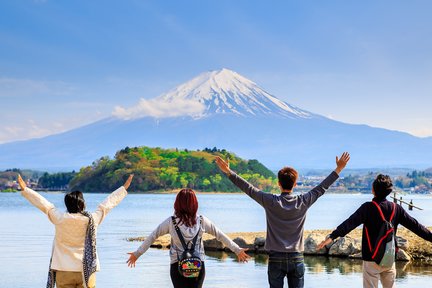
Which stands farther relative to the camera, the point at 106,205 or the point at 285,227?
the point at 106,205

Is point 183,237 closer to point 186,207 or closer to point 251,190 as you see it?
point 186,207

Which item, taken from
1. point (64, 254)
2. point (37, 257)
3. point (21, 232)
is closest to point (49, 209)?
point (64, 254)

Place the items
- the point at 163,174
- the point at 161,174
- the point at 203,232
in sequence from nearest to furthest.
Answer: the point at 203,232 → the point at 163,174 → the point at 161,174

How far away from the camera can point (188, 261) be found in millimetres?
7246

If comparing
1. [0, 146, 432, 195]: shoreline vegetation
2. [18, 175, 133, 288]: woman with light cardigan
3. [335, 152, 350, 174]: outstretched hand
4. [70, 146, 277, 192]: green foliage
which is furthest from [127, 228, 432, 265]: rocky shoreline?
[70, 146, 277, 192]: green foliage

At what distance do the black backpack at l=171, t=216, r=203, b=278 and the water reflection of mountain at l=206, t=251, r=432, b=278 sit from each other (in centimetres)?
1032

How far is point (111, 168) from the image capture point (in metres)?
149

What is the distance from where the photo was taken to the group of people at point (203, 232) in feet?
24.0

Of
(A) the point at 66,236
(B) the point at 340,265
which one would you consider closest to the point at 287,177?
(A) the point at 66,236

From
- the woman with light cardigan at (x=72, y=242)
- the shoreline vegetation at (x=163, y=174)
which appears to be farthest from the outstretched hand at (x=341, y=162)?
the shoreline vegetation at (x=163, y=174)

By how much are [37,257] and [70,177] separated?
148m

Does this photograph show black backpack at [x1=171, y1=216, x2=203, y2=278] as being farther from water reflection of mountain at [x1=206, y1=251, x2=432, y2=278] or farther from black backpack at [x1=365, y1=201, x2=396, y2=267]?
water reflection of mountain at [x1=206, y1=251, x2=432, y2=278]

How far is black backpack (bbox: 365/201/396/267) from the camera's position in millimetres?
7770

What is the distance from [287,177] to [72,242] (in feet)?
6.84
